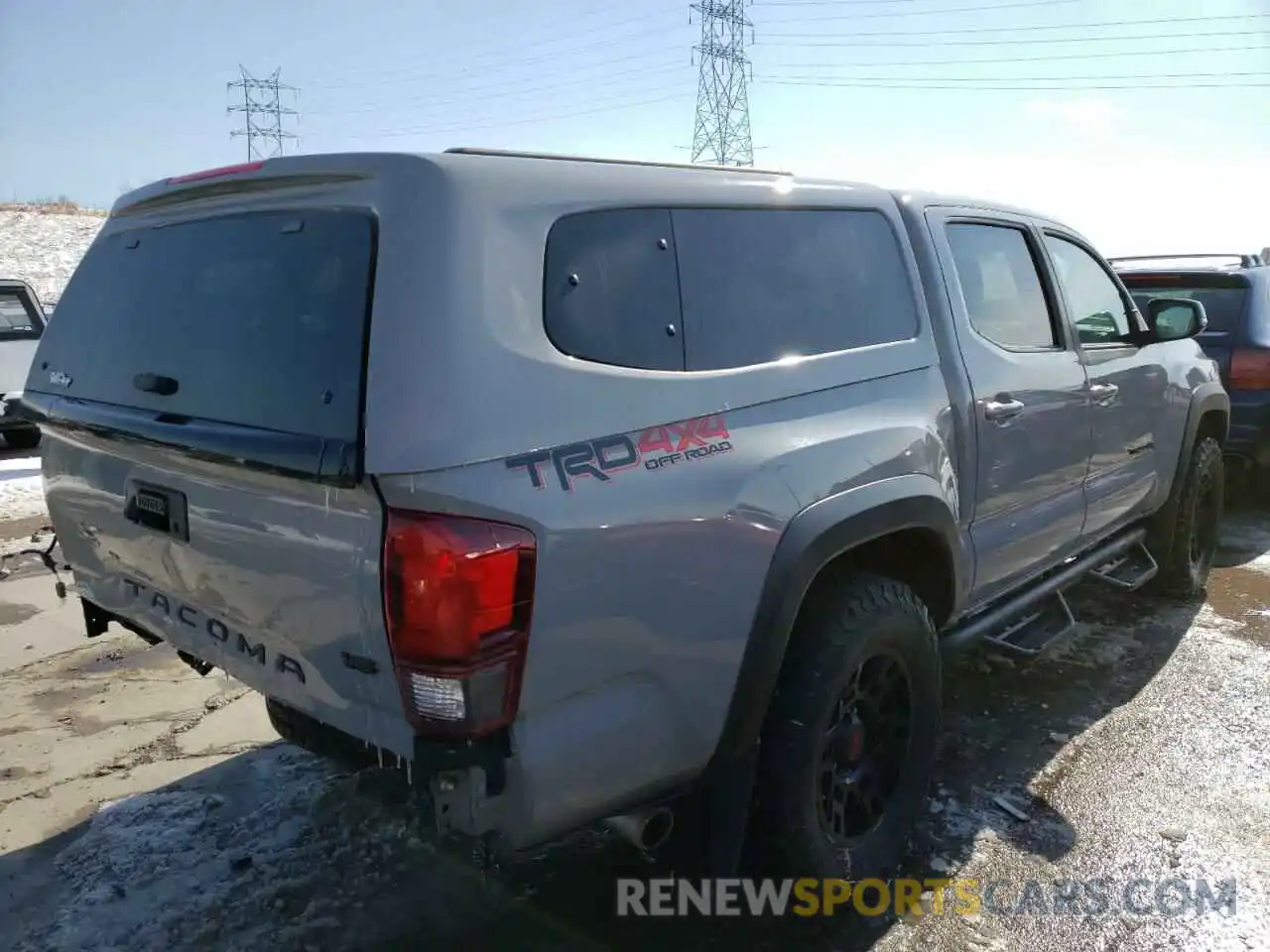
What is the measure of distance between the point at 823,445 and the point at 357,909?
1804 millimetres

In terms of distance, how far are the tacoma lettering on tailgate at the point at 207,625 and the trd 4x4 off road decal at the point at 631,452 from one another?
754 millimetres

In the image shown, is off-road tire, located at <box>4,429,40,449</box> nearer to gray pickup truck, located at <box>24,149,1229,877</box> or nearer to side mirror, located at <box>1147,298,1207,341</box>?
gray pickup truck, located at <box>24,149,1229,877</box>

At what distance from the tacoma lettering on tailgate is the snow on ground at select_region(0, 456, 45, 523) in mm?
4674

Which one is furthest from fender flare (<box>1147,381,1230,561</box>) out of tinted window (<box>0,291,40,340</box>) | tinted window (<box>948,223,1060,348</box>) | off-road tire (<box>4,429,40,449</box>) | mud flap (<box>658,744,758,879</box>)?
tinted window (<box>0,291,40,340</box>)

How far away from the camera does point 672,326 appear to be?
227 centimetres

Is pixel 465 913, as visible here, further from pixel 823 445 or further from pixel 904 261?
pixel 904 261

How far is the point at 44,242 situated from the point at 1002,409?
95.6 ft

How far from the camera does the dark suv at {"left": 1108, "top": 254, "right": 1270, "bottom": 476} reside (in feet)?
21.7

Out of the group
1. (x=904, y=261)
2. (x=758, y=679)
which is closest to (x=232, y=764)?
(x=758, y=679)

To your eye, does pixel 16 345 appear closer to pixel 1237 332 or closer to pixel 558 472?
pixel 558 472

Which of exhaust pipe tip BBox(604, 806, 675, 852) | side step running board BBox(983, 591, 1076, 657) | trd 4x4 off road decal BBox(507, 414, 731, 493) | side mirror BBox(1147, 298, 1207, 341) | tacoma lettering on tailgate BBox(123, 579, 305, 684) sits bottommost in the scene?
side step running board BBox(983, 591, 1076, 657)

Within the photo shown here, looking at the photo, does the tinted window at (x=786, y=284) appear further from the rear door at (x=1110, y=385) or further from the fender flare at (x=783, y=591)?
the rear door at (x=1110, y=385)

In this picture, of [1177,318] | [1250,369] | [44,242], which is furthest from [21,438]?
[44,242]

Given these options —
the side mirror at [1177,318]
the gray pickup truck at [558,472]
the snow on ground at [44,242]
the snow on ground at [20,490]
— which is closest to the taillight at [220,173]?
the gray pickup truck at [558,472]
